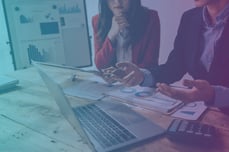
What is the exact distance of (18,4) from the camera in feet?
5.40

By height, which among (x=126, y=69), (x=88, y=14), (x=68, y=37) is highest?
(x=88, y=14)

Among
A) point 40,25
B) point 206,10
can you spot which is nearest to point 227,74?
point 206,10

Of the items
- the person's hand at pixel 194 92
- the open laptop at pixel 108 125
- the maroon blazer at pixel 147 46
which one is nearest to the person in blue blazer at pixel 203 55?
the person's hand at pixel 194 92

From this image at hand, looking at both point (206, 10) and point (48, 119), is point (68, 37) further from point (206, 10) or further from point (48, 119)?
point (206, 10)

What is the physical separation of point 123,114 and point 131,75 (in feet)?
1.04

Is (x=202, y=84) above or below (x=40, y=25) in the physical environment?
below

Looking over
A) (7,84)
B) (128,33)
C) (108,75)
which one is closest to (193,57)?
(128,33)

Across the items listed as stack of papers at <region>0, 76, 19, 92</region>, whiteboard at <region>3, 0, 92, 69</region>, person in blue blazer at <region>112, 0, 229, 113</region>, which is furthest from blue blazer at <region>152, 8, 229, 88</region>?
Result: stack of papers at <region>0, 76, 19, 92</region>

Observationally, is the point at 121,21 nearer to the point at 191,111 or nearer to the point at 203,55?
the point at 203,55

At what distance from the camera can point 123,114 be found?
3.36 ft

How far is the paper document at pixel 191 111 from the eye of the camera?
0.97 meters

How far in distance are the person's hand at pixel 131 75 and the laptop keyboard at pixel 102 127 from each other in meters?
0.26

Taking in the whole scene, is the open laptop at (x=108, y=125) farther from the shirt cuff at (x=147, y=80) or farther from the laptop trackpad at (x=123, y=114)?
the shirt cuff at (x=147, y=80)

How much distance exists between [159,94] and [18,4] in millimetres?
971
